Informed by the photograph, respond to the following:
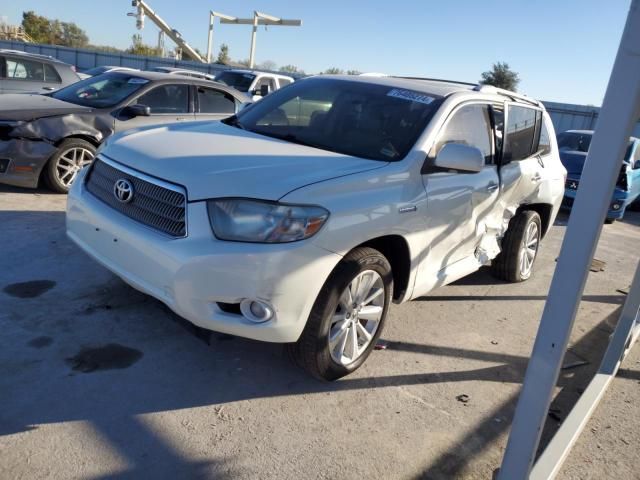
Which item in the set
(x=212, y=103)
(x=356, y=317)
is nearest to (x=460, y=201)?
(x=356, y=317)

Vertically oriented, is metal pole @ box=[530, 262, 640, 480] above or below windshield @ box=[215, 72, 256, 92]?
below

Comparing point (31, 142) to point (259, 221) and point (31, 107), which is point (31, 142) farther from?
point (259, 221)

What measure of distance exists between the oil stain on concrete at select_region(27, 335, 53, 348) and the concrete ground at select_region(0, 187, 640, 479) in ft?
0.04

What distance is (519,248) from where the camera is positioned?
5.20 m

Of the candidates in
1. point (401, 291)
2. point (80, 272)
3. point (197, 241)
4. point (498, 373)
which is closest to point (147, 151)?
point (197, 241)

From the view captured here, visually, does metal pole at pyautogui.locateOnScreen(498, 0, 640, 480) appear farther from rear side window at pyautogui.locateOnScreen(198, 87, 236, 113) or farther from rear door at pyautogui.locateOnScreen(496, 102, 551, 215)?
rear side window at pyautogui.locateOnScreen(198, 87, 236, 113)

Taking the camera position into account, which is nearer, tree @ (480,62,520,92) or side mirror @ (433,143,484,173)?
side mirror @ (433,143,484,173)

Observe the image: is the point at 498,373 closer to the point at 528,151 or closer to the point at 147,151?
the point at 528,151

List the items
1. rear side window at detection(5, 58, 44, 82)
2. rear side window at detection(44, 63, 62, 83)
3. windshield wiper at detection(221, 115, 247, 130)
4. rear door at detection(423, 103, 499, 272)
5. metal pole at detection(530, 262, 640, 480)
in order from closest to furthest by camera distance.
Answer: metal pole at detection(530, 262, 640, 480), rear door at detection(423, 103, 499, 272), windshield wiper at detection(221, 115, 247, 130), rear side window at detection(5, 58, 44, 82), rear side window at detection(44, 63, 62, 83)

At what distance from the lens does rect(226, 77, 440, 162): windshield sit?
361 cm

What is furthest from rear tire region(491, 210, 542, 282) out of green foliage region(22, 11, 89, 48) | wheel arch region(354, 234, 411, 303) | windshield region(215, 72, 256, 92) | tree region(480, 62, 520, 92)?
green foliage region(22, 11, 89, 48)

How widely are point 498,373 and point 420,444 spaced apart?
1150 mm

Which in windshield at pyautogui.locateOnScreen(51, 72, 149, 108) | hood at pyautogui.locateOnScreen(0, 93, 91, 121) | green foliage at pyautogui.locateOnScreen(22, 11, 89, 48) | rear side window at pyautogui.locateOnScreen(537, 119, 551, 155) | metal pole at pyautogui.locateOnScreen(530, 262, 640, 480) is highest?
green foliage at pyautogui.locateOnScreen(22, 11, 89, 48)

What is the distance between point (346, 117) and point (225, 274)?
1780 millimetres
